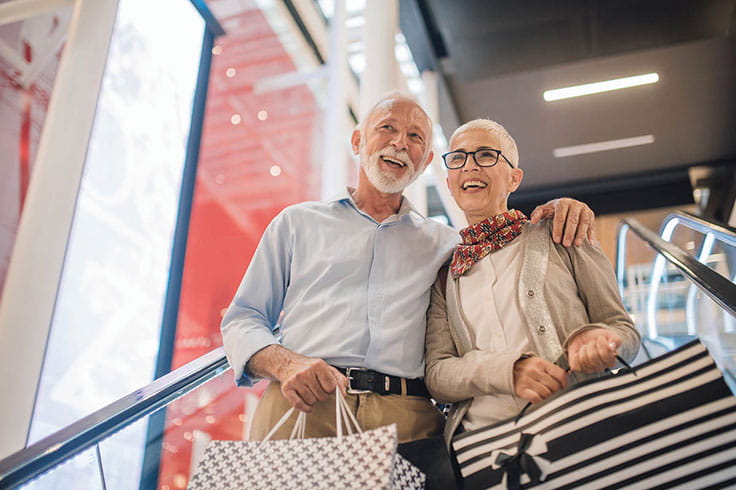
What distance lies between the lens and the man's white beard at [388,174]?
7.32ft

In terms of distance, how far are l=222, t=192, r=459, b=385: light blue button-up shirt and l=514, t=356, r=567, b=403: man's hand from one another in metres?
0.41

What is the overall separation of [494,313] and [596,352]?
40 centimetres

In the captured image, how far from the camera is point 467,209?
213 centimetres

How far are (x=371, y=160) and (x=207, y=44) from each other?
124 inches

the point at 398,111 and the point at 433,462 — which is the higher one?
the point at 398,111

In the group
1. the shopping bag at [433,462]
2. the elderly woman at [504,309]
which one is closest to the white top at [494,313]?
the elderly woman at [504,309]

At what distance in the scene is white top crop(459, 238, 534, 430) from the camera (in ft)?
5.68

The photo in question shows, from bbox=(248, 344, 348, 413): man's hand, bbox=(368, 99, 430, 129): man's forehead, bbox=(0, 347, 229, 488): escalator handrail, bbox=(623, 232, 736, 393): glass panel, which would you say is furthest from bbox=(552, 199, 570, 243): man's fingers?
bbox=(0, 347, 229, 488): escalator handrail

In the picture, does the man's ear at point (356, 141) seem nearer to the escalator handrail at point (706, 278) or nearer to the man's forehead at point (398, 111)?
A: the man's forehead at point (398, 111)

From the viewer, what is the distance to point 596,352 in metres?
1.50

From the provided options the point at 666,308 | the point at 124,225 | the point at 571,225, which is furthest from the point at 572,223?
the point at 666,308

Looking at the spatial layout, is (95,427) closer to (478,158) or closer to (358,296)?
(358,296)

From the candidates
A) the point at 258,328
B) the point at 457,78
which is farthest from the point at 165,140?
the point at 457,78

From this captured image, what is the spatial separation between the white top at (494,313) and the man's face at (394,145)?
465 mm
